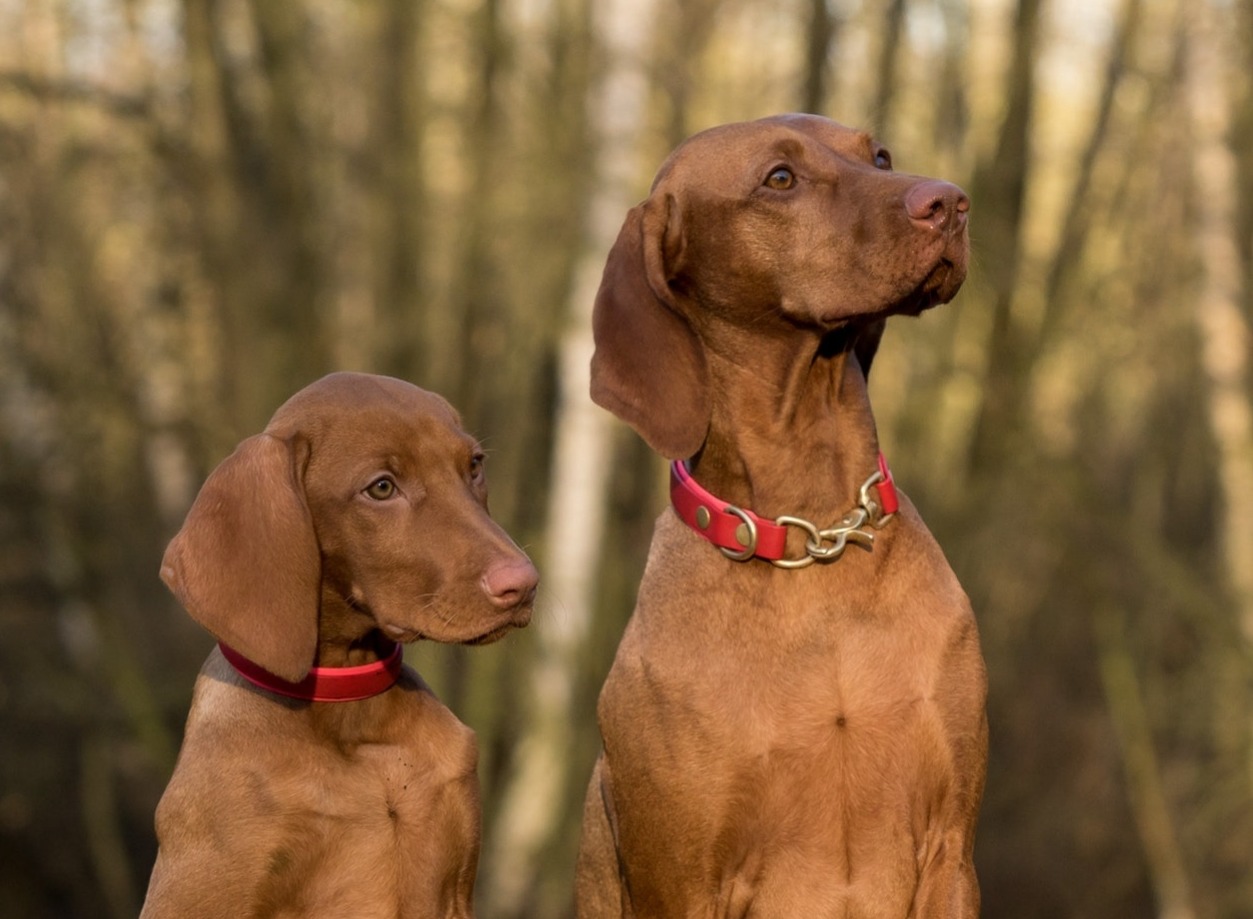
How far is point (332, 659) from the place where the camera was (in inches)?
209

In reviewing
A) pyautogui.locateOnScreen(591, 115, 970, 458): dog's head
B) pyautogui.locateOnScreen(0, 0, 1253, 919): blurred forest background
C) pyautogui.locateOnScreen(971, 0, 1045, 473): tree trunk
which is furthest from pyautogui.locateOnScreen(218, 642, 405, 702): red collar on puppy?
pyautogui.locateOnScreen(971, 0, 1045, 473): tree trunk

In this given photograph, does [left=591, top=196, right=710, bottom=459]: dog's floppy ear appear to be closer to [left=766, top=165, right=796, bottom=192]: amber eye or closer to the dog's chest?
[left=766, top=165, right=796, bottom=192]: amber eye

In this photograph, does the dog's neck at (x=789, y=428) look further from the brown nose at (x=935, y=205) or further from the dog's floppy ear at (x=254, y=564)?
the dog's floppy ear at (x=254, y=564)

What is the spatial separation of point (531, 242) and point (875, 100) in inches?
132

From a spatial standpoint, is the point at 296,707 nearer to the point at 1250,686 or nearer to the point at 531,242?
the point at 1250,686

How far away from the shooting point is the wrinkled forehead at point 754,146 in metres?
5.52

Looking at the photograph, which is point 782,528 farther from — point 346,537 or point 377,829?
point 377,829

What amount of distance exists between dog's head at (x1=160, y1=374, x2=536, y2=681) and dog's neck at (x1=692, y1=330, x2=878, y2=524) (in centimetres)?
72

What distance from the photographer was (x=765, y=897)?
17.2 ft

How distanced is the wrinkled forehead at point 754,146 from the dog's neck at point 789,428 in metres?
0.49

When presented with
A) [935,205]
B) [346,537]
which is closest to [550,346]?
[346,537]

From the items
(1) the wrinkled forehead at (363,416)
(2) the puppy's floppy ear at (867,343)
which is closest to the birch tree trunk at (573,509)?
(2) the puppy's floppy ear at (867,343)

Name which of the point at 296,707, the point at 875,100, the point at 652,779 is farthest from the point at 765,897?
the point at 875,100

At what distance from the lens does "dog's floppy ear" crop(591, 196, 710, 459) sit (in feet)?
17.8
